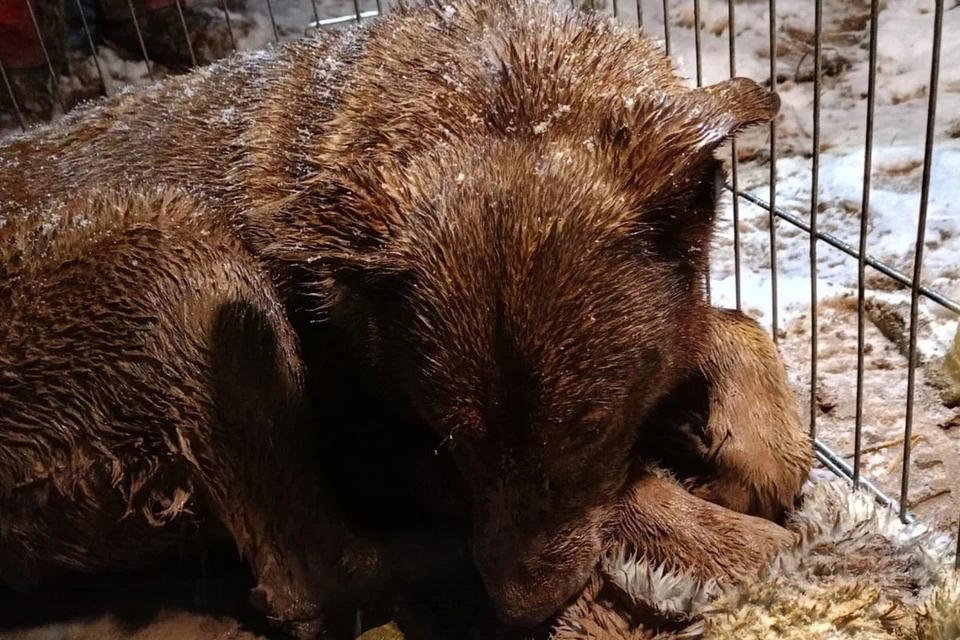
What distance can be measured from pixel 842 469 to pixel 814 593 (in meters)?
0.54

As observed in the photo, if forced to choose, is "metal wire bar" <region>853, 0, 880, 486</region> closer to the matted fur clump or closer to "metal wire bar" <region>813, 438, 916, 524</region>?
"metal wire bar" <region>813, 438, 916, 524</region>

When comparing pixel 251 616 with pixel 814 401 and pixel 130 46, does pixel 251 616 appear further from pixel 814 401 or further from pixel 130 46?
pixel 130 46

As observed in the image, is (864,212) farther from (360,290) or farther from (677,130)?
(360,290)

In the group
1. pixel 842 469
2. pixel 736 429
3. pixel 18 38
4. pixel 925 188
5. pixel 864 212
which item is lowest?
pixel 842 469

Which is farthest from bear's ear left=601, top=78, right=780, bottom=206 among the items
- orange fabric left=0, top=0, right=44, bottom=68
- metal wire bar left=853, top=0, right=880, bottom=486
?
orange fabric left=0, top=0, right=44, bottom=68

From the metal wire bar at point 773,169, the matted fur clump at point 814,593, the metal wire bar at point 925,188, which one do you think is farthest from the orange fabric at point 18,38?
the metal wire bar at point 925,188

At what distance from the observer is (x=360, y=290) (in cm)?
158

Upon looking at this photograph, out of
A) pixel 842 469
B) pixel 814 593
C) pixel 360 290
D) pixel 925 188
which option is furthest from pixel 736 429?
pixel 360 290

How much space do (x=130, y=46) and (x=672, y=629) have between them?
3613 mm

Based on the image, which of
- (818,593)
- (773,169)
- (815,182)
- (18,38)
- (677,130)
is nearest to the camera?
(677,130)

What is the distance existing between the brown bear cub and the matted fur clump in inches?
4.5

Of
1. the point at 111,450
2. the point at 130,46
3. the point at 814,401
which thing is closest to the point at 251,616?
the point at 111,450

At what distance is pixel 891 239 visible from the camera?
2.59 m

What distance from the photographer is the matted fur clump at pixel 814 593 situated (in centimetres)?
157
